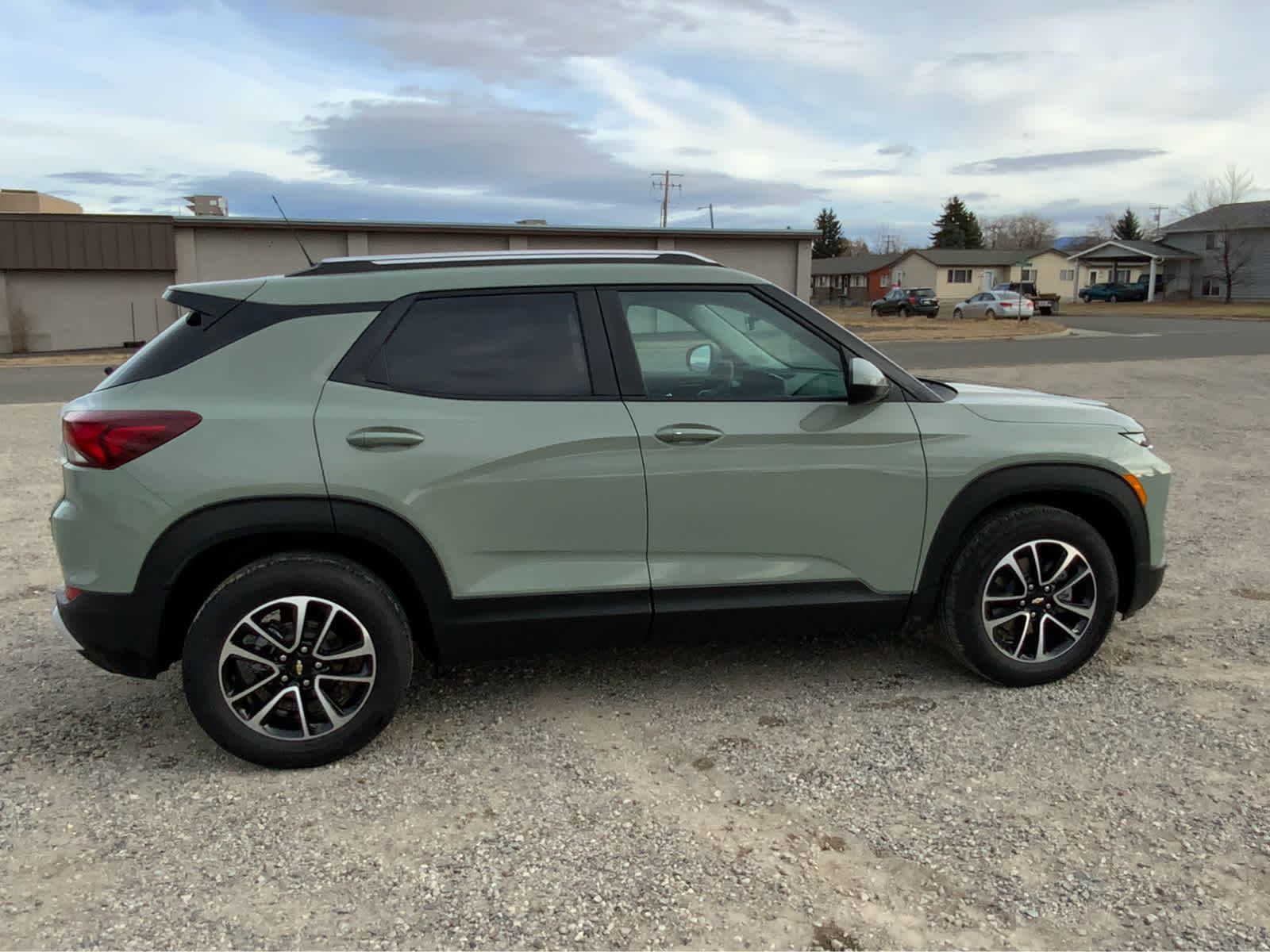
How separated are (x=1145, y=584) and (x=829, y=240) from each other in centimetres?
10401

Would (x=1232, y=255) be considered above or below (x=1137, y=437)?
above

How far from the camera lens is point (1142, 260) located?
76.5 m

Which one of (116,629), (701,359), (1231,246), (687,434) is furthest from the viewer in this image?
(1231,246)

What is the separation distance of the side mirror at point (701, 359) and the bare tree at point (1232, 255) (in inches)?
2878

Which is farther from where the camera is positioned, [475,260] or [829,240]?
[829,240]

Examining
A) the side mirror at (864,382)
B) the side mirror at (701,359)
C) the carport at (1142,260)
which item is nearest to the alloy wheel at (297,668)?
the side mirror at (701,359)

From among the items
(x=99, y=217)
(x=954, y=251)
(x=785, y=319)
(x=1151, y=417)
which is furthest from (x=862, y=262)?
(x=785, y=319)

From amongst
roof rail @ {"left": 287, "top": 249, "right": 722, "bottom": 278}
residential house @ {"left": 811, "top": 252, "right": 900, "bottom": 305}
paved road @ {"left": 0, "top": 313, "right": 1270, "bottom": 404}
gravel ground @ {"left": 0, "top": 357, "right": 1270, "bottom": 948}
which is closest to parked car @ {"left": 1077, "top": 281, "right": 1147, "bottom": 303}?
residential house @ {"left": 811, "top": 252, "right": 900, "bottom": 305}

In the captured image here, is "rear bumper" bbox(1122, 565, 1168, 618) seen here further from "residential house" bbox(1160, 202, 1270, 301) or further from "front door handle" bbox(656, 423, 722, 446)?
"residential house" bbox(1160, 202, 1270, 301)

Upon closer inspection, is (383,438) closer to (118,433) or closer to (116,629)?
(118,433)

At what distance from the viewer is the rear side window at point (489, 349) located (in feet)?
11.9

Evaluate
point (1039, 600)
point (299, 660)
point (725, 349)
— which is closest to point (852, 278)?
point (1039, 600)

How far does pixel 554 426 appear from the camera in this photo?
11.9ft

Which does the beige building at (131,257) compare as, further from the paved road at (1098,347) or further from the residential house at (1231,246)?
the residential house at (1231,246)
